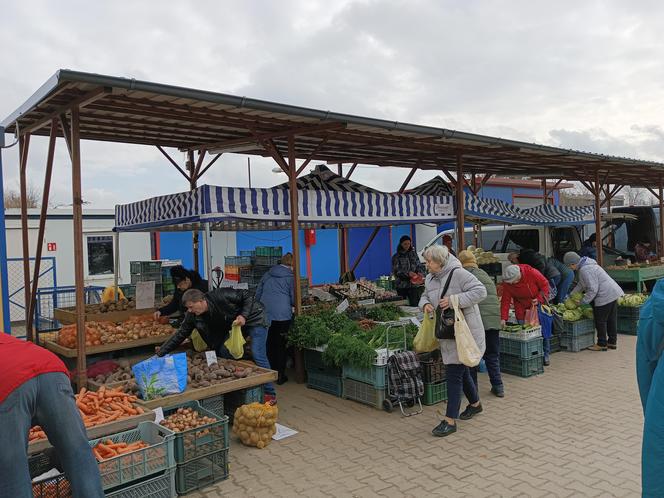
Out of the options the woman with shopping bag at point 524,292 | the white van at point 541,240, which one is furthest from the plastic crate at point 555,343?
the white van at point 541,240

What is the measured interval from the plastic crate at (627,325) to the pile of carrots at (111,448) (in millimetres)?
9453

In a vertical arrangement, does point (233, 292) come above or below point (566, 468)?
above

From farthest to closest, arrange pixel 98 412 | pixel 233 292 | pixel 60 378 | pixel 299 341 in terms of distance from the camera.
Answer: pixel 299 341 → pixel 233 292 → pixel 98 412 → pixel 60 378

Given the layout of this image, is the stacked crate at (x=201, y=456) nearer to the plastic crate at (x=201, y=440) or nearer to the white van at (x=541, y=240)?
the plastic crate at (x=201, y=440)

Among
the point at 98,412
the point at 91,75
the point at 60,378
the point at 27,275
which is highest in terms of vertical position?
the point at 91,75

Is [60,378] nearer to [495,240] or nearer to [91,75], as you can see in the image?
[91,75]

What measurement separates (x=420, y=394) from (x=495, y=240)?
1052 centimetres

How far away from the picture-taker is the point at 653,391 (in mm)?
2154

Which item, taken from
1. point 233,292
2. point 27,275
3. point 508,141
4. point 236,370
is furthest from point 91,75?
point 508,141

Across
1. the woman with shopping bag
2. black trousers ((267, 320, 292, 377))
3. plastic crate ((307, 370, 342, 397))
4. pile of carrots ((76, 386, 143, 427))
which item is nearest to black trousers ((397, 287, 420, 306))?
the woman with shopping bag

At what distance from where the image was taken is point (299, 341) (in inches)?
288

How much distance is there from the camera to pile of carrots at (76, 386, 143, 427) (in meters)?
4.45

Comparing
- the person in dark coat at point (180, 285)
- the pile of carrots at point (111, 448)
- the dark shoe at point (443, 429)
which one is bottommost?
the dark shoe at point (443, 429)

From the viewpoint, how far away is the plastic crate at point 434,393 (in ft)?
21.1
